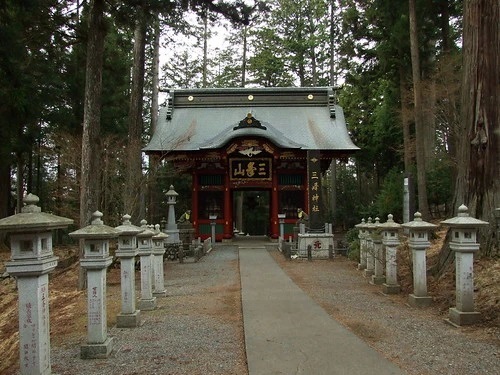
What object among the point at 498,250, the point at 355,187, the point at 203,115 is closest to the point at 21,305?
the point at 498,250

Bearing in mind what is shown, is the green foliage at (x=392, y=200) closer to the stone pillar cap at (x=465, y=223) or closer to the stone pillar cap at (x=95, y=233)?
the stone pillar cap at (x=465, y=223)

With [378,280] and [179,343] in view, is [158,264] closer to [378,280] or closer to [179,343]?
[179,343]

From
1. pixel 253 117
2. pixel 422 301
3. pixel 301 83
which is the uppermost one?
pixel 301 83

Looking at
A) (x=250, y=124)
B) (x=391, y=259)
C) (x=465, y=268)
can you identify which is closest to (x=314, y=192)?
(x=250, y=124)

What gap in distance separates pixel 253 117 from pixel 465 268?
51.7 ft

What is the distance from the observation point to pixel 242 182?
21297 millimetres

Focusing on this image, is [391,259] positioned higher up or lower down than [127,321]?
higher up

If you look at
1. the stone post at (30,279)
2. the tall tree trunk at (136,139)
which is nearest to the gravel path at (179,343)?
the stone post at (30,279)

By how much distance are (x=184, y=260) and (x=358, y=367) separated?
1148 centimetres

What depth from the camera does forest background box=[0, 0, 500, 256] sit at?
785 centimetres

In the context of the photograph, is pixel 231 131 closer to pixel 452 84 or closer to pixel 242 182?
pixel 242 182

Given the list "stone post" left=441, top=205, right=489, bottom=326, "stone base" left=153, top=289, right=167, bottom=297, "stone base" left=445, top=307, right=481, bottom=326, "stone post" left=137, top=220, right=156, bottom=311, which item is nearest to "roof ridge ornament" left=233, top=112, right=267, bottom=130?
"stone base" left=153, top=289, right=167, bottom=297

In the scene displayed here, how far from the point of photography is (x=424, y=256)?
7.05m

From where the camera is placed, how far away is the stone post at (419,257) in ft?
23.0
